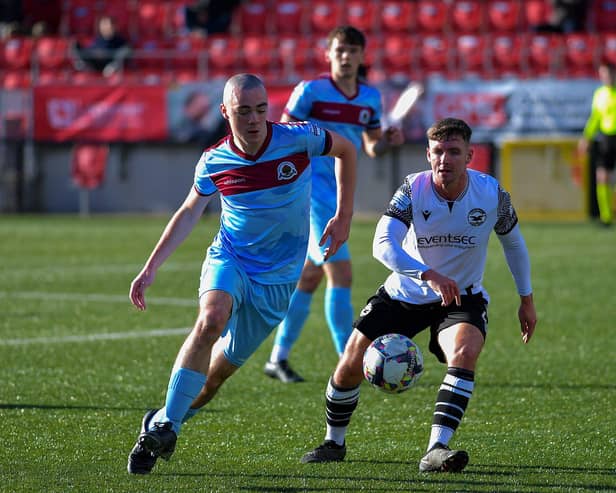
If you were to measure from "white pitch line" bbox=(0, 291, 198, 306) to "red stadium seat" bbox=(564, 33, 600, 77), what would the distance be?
13301 mm

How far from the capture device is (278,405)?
23.3 feet

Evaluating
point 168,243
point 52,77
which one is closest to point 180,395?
point 168,243

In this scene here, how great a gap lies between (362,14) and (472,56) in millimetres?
2961

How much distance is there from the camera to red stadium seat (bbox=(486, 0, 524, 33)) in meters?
25.0

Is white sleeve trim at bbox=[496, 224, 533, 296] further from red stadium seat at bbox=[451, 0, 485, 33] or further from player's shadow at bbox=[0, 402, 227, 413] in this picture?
red stadium seat at bbox=[451, 0, 485, 33]

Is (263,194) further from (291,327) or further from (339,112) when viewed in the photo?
(339,112)

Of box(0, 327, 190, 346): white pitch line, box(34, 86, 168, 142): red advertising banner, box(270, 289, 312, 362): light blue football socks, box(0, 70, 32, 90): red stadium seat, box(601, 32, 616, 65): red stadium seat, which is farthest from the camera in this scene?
box(0, 70, 32, 90): red stadium seat

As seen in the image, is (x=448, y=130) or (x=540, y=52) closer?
(x=448, y=130)

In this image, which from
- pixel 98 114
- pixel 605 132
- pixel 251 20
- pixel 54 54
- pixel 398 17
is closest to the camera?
pixel 605 132

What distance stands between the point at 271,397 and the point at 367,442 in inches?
54.4

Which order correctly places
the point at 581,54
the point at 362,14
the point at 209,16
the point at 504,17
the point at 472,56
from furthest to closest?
the point at 209,16
the point at 362,14
the point at 504,17
the point at 472,56
the point at 581,54

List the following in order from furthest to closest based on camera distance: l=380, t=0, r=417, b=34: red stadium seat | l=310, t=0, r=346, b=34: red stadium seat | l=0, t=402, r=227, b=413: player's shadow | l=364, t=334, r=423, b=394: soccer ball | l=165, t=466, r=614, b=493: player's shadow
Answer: l=310, t=0, r=346, b=34: red stadium seat < l=380, t=0, r=417, b=34: red stadium seat < l=0, t=402, r=227, b=413: player's shadow < l=364, t=334, r=423, b=394: soccer ball < l=165, t=466, r=614, b=493: player's shadow

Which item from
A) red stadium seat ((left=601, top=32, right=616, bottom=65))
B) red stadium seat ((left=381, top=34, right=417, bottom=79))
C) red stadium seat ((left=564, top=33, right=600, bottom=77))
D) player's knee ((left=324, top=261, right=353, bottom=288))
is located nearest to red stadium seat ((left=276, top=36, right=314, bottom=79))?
red stadium seat ((left=381, top=34, right=417, bottom=79))

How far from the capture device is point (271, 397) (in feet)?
24.2
